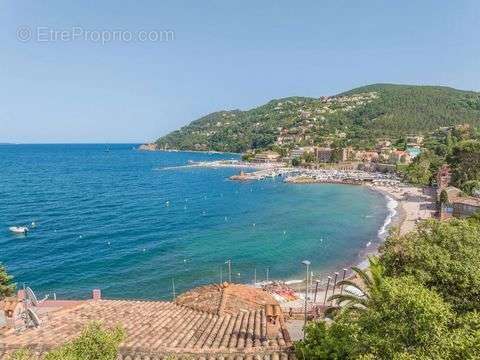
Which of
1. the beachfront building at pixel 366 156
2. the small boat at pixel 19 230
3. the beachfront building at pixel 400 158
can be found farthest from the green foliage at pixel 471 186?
the small boat at pixel 19 230

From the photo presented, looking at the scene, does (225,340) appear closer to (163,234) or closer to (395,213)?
(163,234)

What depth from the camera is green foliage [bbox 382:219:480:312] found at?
399 inches

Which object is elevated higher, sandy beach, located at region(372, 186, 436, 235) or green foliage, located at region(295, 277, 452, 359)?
green foliage, located at region(295, 277, 452, 359)

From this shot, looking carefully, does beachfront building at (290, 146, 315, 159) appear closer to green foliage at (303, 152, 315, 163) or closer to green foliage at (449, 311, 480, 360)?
green foliage at (303, 152, 315, 163)

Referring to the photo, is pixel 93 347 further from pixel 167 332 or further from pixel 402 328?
pixel 167 332

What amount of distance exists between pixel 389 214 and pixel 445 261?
188 ft

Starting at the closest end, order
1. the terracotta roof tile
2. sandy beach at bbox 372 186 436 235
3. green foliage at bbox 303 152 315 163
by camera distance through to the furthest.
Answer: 1. the terracotta roof tile
2. sandy beach at bbox 372 186 436 235
3. green foliage at bbox 303 152 315 163

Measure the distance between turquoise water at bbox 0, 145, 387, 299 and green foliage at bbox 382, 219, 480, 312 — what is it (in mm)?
23514

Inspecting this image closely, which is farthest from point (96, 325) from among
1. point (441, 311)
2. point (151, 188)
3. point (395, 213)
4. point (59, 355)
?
point (151, 188)

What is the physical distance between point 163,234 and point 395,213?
37.4 metres

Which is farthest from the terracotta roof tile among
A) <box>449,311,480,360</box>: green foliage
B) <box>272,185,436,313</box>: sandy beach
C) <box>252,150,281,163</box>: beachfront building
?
<box>252,150,281,163</box>: beachfront building

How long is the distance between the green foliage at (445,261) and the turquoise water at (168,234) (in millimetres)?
23514

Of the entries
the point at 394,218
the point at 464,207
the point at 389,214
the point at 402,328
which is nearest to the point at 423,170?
the point at 389,214

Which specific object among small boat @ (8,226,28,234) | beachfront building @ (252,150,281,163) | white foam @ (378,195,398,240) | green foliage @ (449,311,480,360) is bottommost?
white foam @ (378,195,398,240)
